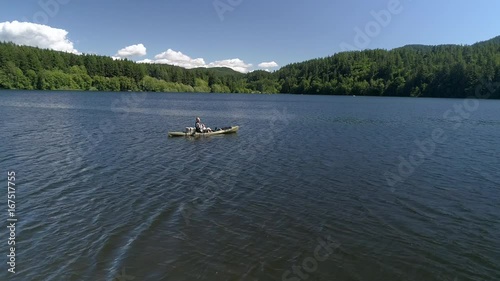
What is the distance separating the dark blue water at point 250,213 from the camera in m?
12.8

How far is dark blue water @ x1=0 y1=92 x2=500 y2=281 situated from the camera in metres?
12.8

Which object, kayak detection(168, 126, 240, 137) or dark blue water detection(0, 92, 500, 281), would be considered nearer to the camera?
dark blue water detection(0, 92, 500, 281)

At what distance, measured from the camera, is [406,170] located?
90.1 feet

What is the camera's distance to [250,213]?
17859 mm

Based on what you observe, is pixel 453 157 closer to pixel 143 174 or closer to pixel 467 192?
pixel 467 192

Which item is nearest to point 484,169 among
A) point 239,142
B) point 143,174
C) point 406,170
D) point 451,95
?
point 406,170

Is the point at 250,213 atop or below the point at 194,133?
below

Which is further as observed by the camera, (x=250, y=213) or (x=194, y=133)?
(x=194, y=133)

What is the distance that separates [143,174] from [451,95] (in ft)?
640

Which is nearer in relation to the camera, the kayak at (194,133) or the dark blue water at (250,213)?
the dark blue water at (250,213)

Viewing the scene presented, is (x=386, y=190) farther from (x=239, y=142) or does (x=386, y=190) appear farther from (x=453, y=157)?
(x=239, y=142)

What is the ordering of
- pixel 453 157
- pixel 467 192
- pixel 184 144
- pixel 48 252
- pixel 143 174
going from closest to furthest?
pixel 48 252, pixel 467 192, pixel 143 174, pixel 453 157, pixel 184 144

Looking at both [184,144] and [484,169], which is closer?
[484,169]

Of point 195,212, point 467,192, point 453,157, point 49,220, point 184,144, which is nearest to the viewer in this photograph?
point 49,220
